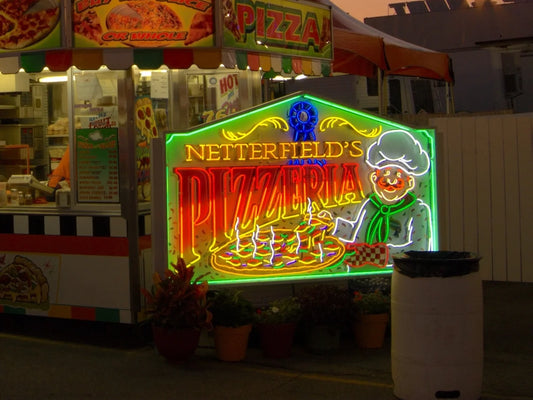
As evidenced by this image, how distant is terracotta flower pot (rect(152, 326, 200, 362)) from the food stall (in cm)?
79

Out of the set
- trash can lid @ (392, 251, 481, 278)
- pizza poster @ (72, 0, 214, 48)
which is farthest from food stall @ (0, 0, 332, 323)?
trash can lid @ (392, 251, 481, 278)

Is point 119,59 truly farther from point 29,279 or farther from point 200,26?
point 29,279

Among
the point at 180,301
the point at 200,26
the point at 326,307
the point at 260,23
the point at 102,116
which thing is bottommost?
the point at 326,307

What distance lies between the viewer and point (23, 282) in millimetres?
8500

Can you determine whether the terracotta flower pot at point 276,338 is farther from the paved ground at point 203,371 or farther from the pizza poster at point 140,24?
the pizza poster at point 140,24

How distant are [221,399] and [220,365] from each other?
37.1 inches

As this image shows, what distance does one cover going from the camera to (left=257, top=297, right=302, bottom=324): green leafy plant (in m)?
7.36

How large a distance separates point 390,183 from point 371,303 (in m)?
1.10

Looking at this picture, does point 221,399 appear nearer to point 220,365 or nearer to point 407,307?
point 220,365

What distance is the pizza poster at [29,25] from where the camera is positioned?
7.84 m

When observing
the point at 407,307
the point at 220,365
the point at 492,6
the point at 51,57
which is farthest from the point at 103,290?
the point at 492,6

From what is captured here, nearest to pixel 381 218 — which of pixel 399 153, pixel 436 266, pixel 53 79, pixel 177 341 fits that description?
pixel 399 153

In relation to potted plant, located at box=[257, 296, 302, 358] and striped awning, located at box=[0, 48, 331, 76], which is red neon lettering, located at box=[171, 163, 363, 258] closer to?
potted plant, located at box=[257, 296, 302, 358]

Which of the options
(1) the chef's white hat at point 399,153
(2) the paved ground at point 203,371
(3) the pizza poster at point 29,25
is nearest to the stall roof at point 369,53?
(1) the chef's white hat at point 399,153
